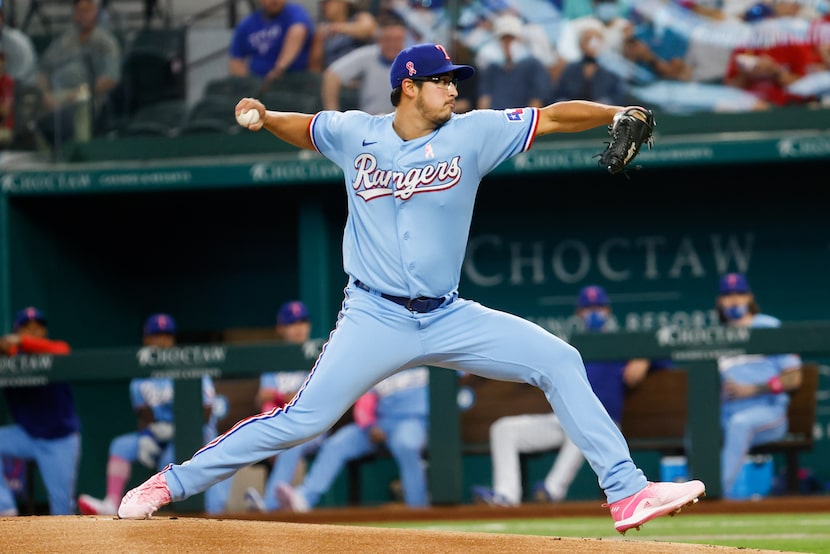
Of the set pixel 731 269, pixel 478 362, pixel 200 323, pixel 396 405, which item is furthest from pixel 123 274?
pixel 478 362

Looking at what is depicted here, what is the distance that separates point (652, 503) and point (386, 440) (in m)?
4.37

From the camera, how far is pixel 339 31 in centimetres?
1075

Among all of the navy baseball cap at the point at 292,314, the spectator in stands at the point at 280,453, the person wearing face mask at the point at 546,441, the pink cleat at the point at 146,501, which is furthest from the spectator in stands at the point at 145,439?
the pink cleat at the point at 146,501

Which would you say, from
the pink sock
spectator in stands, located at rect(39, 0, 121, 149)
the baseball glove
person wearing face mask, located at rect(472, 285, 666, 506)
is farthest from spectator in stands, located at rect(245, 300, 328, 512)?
the baseball glove

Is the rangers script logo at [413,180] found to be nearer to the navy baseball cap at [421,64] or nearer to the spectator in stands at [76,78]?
the navy baseball cap at [421,64]

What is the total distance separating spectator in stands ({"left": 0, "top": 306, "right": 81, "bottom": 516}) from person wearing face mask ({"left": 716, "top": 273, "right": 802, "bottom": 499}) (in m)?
4.38

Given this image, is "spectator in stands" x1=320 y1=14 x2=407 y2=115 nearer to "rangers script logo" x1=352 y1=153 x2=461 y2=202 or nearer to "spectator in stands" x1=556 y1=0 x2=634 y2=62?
"spectator in stands" x1=556 y1=0 x2=634 y2=62

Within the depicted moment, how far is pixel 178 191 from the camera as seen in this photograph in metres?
11.9

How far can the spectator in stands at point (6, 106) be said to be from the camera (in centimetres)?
1114

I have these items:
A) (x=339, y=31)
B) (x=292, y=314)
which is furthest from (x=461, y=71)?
(x=339, y=31)

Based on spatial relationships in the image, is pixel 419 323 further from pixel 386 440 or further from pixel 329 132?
pixel 386 440

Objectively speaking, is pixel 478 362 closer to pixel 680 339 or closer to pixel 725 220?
pixel 680 339

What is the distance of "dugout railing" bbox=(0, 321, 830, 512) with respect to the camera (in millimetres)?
8422

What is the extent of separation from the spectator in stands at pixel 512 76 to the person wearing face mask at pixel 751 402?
263 centimetres
